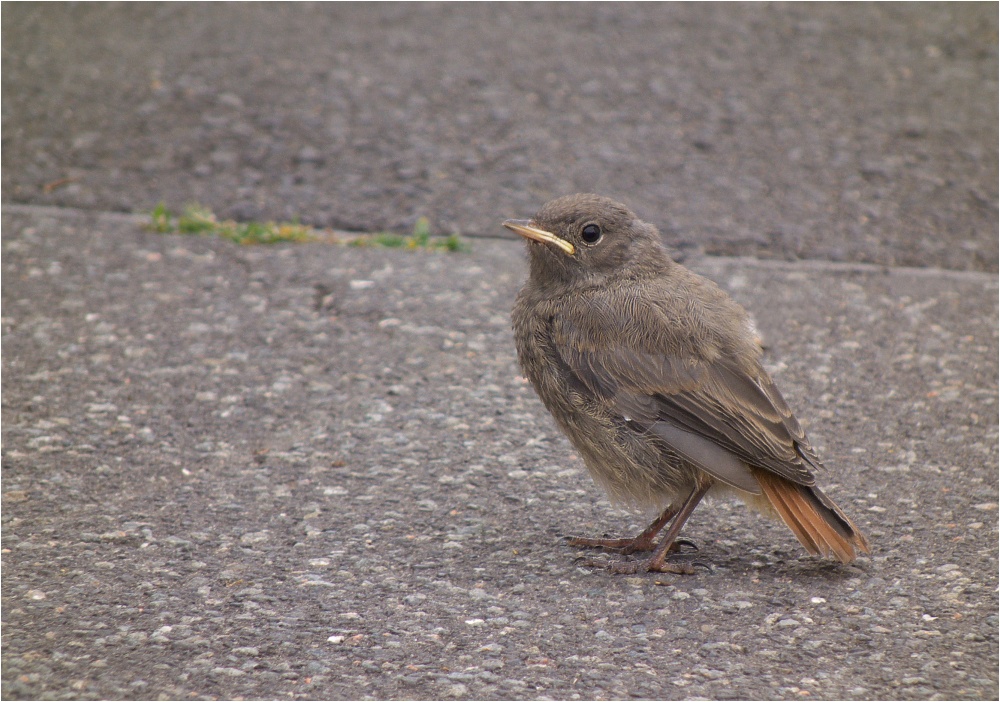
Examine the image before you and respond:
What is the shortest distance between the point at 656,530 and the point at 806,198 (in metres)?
3.67

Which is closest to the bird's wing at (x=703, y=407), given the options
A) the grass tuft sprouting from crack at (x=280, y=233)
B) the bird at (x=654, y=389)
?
the bird at (x=654, y=389)

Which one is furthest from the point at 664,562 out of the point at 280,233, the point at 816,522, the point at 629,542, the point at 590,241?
the point at 280,233

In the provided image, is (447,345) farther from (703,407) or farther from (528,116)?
(528,116)

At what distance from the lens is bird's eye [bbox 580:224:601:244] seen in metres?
4.64

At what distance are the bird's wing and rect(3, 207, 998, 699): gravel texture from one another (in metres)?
0.44

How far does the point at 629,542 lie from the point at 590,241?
1.26 metres

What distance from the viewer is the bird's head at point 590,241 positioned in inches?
182

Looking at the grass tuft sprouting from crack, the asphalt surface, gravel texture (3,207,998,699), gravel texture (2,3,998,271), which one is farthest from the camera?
gravel texture (2,3,998,271)

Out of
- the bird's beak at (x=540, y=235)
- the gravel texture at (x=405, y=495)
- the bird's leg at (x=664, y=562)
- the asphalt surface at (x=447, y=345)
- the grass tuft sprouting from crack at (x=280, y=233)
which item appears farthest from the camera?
the grass tuft sprouting from crack at (x=280, y=233)

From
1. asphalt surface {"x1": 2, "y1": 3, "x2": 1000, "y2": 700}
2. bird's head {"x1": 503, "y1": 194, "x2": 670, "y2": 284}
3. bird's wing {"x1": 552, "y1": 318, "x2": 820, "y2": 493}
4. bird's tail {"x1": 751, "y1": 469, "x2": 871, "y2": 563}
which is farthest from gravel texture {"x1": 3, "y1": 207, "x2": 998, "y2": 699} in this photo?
bird's head {"x1": 503, "y1": 194, "x2": 670, "y2": 284}

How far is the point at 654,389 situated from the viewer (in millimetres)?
4270

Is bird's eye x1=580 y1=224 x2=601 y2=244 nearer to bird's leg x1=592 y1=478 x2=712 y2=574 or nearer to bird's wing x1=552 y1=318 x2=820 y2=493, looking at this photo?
bird's wing x1=552 y1=318 x2=820 y2=493

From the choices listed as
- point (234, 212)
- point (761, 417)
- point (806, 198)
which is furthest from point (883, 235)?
point (234, 212)

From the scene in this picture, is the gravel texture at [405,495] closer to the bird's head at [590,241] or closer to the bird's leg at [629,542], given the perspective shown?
the bird's leg at [629,542]
